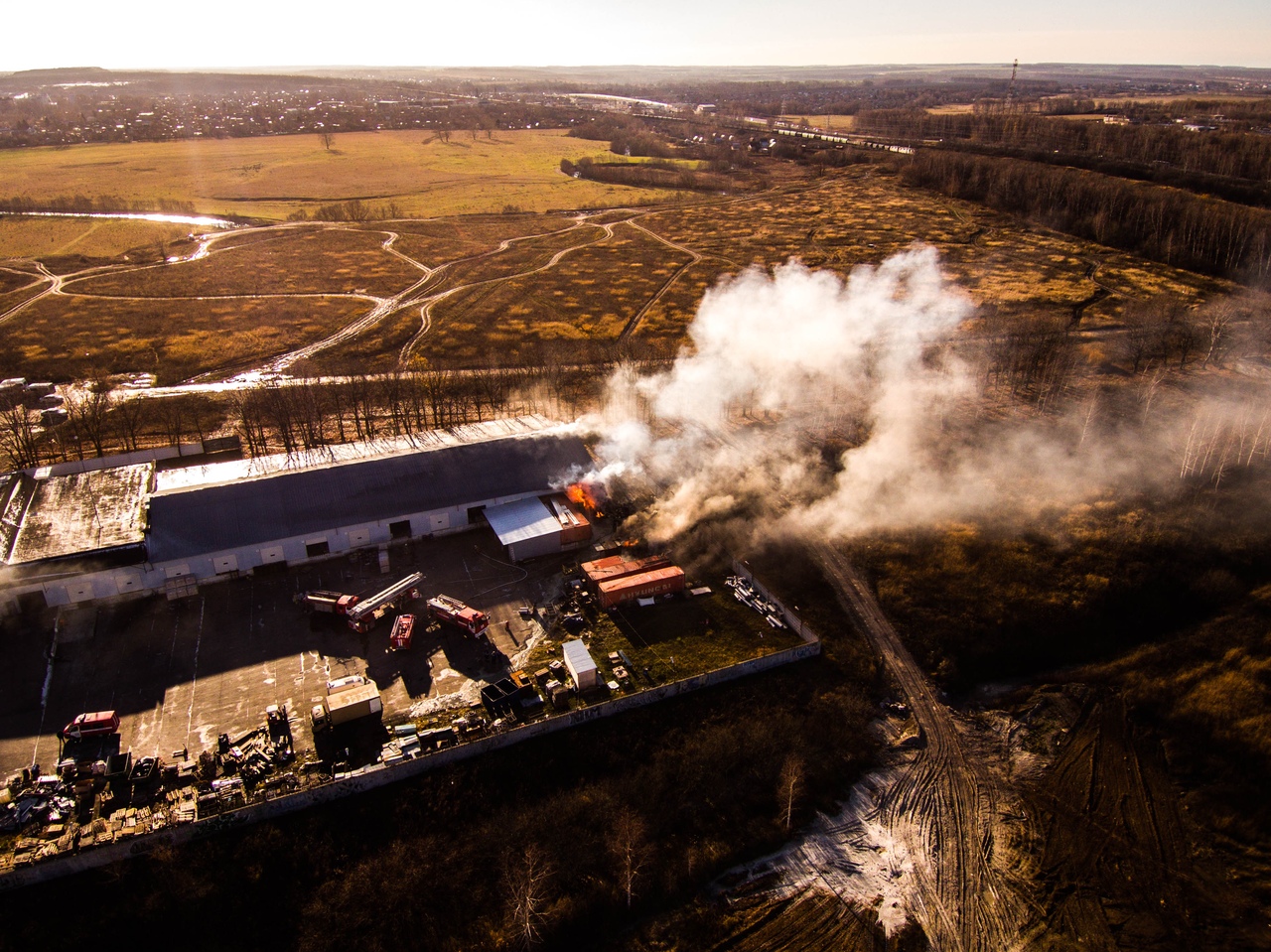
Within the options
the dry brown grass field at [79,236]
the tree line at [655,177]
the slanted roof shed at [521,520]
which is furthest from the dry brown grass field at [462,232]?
the slanted roof shed at [521,520]

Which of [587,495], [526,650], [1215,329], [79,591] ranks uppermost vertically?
[1215,329]

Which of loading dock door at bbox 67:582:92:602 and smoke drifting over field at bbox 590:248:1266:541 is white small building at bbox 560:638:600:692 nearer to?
smoke drifting over field at bbox 590:248:1266:541

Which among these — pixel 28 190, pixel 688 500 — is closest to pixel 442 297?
pixel 688 500

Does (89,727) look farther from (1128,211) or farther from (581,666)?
(1128,211)

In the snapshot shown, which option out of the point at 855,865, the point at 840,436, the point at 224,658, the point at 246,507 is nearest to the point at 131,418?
the point at 246,507

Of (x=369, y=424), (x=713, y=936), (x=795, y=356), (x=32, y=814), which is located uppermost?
(x=795, y=356)

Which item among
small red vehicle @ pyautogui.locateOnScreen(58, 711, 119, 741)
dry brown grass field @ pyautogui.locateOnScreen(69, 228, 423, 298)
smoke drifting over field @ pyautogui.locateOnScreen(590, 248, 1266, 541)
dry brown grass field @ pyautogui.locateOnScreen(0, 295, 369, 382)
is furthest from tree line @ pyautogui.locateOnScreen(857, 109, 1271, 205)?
small red vehicle @ pyautogui.locateOnScreen(58, 711, 119, 741)

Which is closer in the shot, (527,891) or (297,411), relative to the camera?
(527,891)

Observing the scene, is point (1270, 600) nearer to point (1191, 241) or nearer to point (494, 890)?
point (494, 890)
